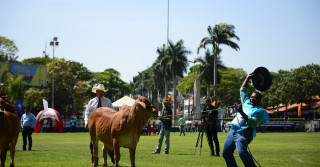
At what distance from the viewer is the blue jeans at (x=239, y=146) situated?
7.77 meters

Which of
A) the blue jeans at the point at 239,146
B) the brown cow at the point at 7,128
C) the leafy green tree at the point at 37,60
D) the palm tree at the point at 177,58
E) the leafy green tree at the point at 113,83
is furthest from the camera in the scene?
the leafy green tree at the point at 113,83

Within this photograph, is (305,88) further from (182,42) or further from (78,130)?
(78,130)

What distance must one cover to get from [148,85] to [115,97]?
61.1 feet

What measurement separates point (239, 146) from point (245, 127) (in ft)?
1.36

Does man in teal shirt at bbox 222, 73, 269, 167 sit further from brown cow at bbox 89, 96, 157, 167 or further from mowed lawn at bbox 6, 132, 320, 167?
mowed lawn at bbox 6, 132, 320, 167

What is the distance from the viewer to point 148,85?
106812 mm

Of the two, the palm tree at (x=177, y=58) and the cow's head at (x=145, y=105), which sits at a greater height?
the palm tree at (x=177, y=58)

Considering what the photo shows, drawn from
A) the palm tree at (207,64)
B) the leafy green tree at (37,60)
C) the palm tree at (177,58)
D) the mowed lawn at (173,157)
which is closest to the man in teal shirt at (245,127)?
the mowed lawn at (173,157)

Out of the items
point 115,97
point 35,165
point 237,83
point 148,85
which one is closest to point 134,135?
point 35,165

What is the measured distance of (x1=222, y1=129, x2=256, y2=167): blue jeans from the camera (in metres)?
7.77

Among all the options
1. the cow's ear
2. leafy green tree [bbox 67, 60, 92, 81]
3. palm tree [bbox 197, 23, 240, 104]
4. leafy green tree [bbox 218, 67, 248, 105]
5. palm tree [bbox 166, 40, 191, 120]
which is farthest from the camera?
leafy green tree [bbox 67, 60, 92, 81]

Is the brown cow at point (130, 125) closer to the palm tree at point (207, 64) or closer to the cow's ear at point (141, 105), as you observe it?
the cow's ear at point (141, 105)

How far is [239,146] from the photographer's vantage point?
7.83 metres

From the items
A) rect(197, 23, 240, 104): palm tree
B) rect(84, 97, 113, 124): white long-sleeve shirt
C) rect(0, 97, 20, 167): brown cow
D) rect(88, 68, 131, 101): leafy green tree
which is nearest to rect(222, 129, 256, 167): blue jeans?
rect(84, 97, 113, 124): white long-sleeve shirt
